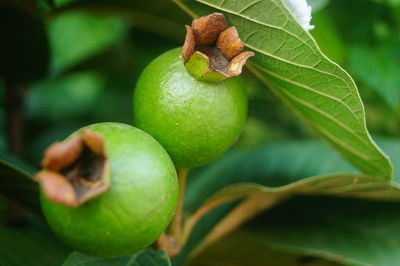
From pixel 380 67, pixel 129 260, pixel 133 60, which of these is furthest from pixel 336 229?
pixel 133 60

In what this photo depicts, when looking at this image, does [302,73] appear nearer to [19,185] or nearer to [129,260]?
[129,260]

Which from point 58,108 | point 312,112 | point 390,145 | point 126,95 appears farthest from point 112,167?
point 58,108

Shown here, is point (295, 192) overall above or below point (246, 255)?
above

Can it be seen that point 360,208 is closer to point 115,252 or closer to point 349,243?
point 349,243

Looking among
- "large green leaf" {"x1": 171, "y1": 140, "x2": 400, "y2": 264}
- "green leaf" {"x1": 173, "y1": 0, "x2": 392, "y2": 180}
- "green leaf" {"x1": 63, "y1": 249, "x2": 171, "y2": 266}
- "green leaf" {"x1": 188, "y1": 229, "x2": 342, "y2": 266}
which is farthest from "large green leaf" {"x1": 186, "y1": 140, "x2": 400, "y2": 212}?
"green leaf" {"x1": 63, "y1": 249, "x2": 171, "y2": 266}

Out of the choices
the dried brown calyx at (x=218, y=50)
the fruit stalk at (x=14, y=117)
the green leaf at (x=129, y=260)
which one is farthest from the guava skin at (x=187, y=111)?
the fruit stalk at (x=14, y=117)

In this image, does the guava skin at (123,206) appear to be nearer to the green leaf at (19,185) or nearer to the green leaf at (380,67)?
the green leaf at (19,185)
